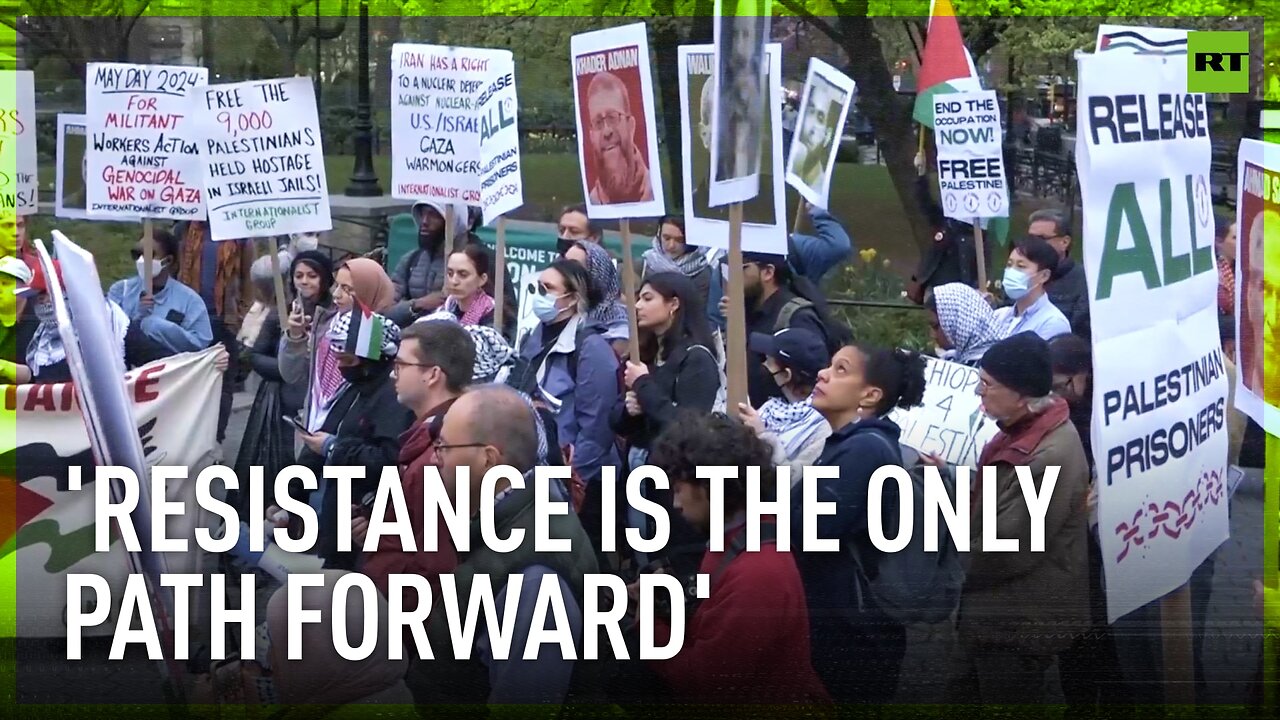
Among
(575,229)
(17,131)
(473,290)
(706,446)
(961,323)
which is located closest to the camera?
(17,131)

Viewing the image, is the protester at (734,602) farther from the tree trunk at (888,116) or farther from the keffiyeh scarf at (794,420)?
the tree trunk at (888,116)

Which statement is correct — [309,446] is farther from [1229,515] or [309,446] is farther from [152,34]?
[1229,515]

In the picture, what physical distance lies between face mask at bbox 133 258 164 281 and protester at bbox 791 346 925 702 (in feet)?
4.71

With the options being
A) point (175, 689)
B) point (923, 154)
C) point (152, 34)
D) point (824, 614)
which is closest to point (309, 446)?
point (175, 689)

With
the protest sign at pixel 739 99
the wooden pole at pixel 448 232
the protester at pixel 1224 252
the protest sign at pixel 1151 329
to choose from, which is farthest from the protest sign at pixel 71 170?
the protester at pixel 1224 252

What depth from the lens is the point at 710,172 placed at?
328 centimetres

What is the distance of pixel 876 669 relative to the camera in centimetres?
335

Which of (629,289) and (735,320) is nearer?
(735,320)

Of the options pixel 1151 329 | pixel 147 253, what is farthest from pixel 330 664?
pixel 1151 329

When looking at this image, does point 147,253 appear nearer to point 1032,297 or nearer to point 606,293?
point 606,293

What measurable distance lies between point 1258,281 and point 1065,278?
39 cm

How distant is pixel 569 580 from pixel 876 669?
0.69 m

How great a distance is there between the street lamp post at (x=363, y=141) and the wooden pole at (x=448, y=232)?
29 cm

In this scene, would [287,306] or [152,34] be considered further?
[287,306]
